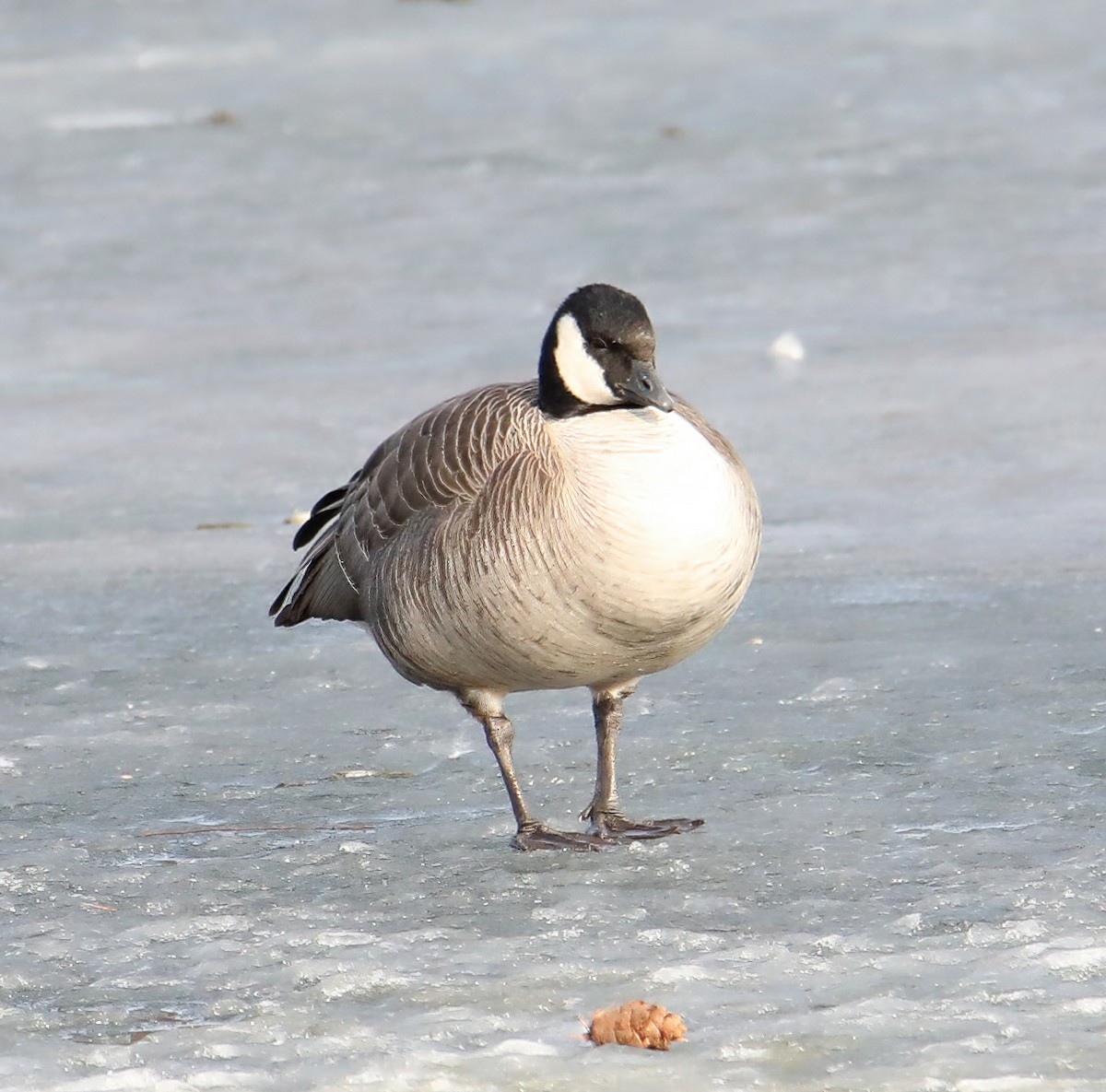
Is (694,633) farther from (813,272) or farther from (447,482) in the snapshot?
(813,272)

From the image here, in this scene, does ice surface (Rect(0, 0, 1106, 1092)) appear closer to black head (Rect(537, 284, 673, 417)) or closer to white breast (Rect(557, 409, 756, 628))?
white breast (Rect(557, 409, 756, 628))

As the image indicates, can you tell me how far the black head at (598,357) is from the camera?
4312 mm

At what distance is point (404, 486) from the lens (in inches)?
181

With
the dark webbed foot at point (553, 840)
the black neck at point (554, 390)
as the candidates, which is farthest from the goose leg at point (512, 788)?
the black neck at point (554, 390)

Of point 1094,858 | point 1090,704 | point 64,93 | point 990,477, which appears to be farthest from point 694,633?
point 64,93

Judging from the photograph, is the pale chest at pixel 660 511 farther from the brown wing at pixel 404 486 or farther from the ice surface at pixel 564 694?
the ice surface at pixel 564 694

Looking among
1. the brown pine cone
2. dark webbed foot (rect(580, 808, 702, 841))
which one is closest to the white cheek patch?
dark webbed foot (rect(580, 808, 702, 841))

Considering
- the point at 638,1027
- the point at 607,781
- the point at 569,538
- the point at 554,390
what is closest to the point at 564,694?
the point at 607,781

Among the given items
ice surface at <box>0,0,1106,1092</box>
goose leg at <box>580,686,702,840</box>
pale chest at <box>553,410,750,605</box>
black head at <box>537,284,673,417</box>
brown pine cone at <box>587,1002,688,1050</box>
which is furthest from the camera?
goose leg at <box>580,686,702,840</box>

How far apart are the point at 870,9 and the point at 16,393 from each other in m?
9.29

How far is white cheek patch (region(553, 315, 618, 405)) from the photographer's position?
436 cm

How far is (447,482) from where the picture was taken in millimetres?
4430

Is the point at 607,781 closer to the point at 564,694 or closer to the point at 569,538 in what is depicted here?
the point at 569,538

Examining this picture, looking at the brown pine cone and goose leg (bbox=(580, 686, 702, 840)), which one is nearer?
the brown pine cone
